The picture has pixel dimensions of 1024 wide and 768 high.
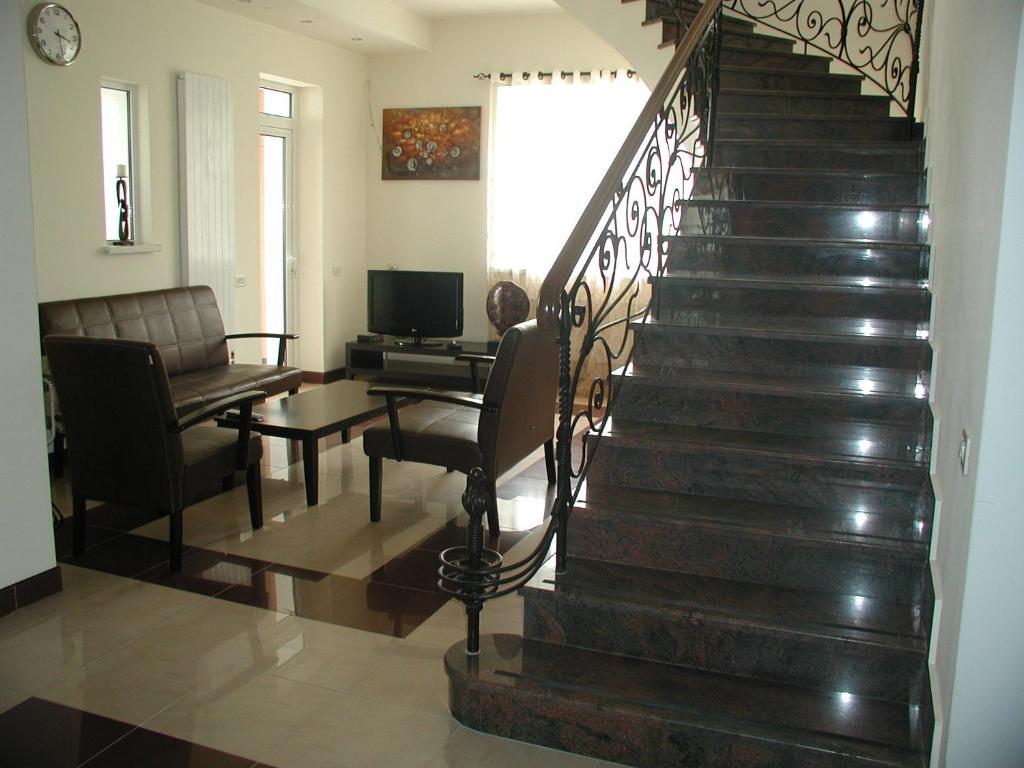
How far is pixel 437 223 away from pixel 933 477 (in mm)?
6331

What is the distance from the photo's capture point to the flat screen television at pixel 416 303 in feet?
26.0

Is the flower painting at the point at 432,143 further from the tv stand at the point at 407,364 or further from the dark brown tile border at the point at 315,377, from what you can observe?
the dark brown tile border at the point at 315,377

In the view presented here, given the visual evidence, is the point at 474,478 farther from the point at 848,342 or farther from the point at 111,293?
the point at 111,293

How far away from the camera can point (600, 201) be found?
2816 millimetres

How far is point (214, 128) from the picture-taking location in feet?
21.7

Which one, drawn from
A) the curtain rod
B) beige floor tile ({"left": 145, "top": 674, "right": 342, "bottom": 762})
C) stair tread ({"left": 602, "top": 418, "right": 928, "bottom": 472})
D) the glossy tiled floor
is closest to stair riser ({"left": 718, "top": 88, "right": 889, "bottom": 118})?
stair tread ({"left": 602, "top": 418, "right": 928, "bottom": 472})

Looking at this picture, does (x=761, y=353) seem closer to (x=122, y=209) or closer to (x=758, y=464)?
(x=758, y=464)

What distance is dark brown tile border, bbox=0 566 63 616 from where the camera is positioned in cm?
338

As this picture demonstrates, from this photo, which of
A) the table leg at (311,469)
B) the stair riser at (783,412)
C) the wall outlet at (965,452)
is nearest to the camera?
the wall outlet at (965,452)

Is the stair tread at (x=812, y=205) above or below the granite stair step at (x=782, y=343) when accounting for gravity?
above

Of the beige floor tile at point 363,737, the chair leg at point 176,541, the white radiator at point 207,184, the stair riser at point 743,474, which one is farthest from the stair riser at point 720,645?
the white radiator at point 207,184

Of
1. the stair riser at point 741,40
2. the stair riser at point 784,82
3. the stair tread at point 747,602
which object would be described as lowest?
the stair tread at point 747,602

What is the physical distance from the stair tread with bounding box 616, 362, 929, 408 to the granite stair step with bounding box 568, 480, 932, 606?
43 centimetres

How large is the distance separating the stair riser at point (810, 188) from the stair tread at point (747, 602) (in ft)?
6.73
